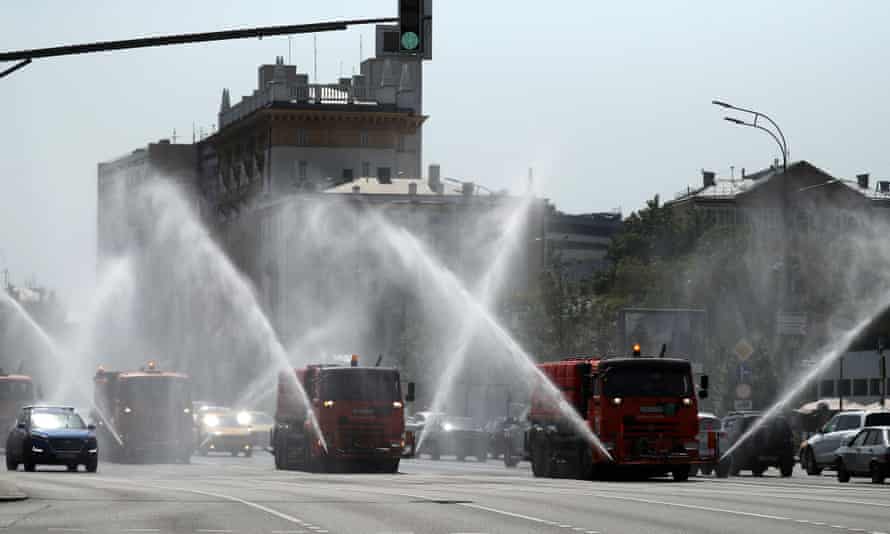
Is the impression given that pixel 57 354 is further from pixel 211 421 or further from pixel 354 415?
pixel 354 415

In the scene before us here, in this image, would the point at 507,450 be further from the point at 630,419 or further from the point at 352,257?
the point at 352,257

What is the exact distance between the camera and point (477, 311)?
109 m

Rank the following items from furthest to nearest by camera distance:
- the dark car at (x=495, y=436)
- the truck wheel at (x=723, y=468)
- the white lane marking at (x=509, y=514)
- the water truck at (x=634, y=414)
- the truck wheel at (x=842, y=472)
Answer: the dark car at (x=495, y=436), the truck wheel at (x=723, y=468), the truck wheel at (x=842, y=472), the water truck at (x=634, y=414), the white lane marking at (x=509, y=514)

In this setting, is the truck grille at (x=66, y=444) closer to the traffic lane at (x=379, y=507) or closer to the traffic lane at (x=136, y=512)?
the traffic lane at (x=379, y=507)

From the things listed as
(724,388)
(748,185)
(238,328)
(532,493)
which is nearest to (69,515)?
(532,493)

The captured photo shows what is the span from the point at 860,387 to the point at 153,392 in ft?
A: 220

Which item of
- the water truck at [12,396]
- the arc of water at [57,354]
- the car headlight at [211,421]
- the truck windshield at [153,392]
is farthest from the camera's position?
the car headlight at [211,421]

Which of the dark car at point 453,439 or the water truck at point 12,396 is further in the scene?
the dark car at point 453,439

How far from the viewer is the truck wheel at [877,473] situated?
43719 mm

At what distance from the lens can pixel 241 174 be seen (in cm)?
17100

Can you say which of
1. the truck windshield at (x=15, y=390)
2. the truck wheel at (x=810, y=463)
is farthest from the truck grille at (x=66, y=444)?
the truck windshield at (x=15, y=390)

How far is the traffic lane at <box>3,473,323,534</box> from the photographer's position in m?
25.0

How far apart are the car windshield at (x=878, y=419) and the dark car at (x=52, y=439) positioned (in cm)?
2133

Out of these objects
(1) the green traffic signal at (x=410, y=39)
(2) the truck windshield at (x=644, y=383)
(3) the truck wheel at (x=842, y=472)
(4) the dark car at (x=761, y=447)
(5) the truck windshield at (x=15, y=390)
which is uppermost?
(1) the green traffic signal at (x=410, y=39)
